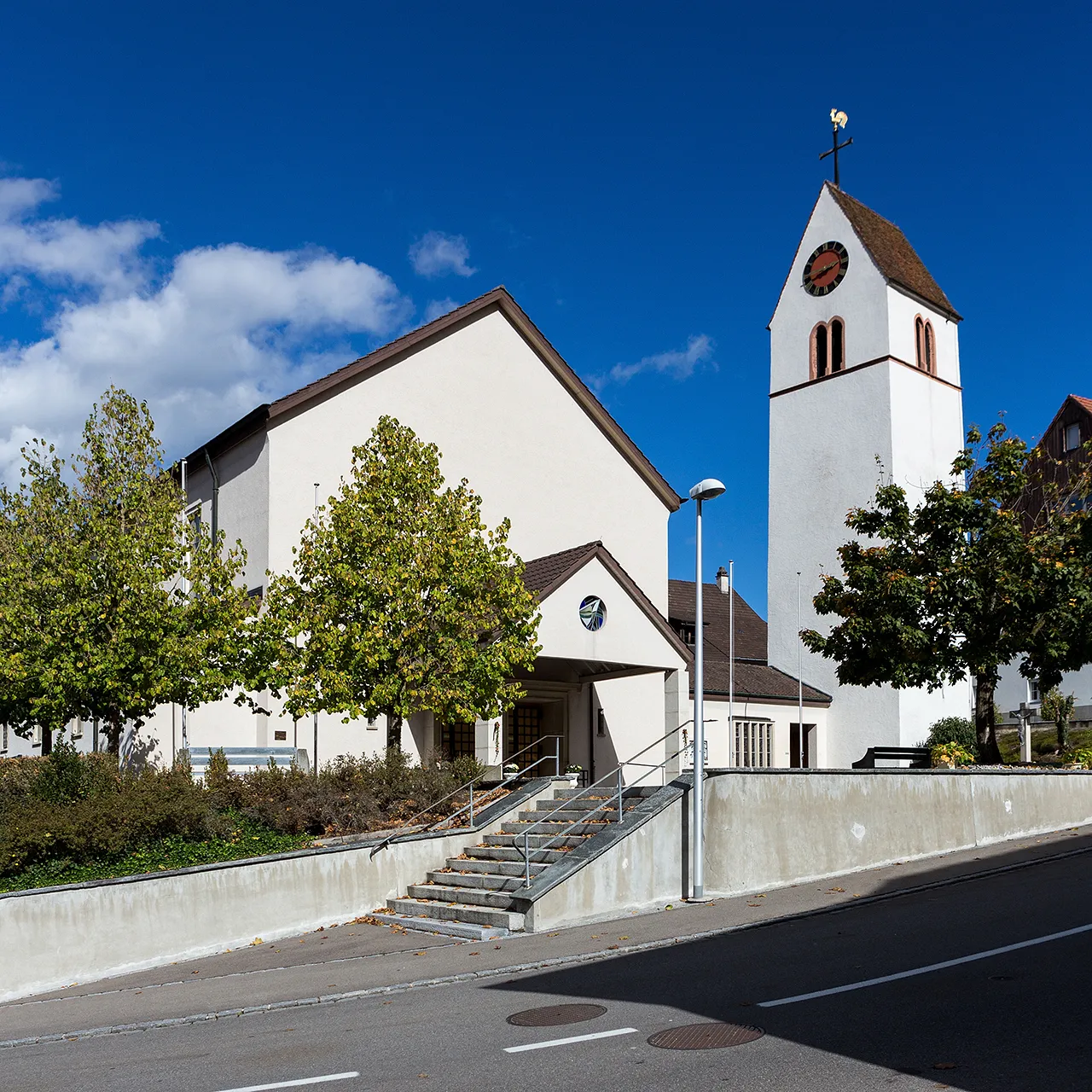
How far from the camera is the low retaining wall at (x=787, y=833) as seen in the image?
15664 millimetres

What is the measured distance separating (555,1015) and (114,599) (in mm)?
14302

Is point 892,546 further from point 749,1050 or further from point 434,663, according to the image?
point 749,1050

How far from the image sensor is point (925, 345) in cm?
4212

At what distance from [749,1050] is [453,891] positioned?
9.26m

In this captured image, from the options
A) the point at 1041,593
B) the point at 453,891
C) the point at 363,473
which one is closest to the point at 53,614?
the point at 363,473

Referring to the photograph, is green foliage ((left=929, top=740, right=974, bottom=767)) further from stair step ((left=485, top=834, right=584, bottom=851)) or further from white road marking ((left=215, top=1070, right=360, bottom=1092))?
white road marking ((left=215, top=1070, right=360, bottom=1092))

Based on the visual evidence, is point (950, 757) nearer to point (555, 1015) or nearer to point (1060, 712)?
point (555, 1015)

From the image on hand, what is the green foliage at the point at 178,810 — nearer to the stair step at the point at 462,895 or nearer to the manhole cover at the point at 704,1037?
the stair step at the point at 462,895

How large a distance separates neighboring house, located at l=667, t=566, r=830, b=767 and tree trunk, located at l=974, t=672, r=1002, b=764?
10136mm

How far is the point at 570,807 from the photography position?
18922mm

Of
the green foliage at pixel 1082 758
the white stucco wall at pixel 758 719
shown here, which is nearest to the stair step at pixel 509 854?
the green foliage at pixel 1082 758

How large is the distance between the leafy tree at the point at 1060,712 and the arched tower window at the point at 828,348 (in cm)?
1315

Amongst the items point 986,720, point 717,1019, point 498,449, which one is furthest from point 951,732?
point 717,1019

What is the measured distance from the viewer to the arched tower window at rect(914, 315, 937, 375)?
4175 cm
